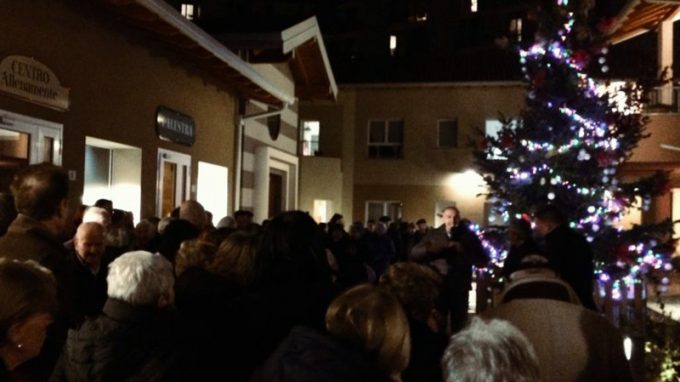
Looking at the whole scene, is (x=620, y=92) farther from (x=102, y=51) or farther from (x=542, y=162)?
(x=102, y=51)

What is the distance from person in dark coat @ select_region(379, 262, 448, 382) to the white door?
7.81m

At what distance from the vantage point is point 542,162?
12.0 meters

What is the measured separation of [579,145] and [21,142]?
828 cm

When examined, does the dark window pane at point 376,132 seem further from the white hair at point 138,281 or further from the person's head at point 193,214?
the white hair at point 138,281

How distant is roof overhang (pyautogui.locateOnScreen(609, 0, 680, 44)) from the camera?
15.7 m

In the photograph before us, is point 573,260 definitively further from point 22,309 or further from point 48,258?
point 22,309

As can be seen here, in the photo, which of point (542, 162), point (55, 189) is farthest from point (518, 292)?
point (542, 162)

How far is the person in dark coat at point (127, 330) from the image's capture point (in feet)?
12.0

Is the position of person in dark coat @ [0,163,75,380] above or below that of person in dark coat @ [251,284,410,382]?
above

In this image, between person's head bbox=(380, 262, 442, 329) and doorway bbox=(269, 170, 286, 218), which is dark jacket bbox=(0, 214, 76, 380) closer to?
person's head bbox=(380, 262, 442, 329)

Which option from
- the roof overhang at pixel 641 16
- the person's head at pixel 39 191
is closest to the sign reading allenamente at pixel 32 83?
the person's head at pixel 39 191

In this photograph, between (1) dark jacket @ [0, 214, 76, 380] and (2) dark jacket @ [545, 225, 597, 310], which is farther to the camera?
(2) dark jacket @ [545, 225, 597, 310]

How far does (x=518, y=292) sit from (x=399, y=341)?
146 centimetres

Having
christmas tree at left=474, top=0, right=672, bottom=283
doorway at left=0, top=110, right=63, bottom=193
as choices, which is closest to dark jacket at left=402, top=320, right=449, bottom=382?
doorway at left=0, top=110, right=63, bottom=193
